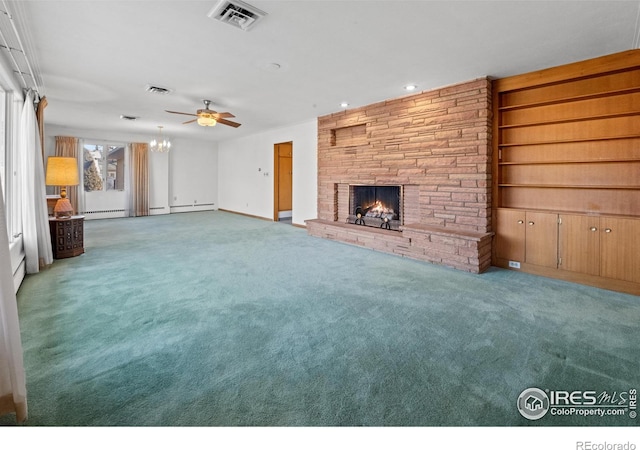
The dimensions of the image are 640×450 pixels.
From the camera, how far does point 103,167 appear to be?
9.62 metres

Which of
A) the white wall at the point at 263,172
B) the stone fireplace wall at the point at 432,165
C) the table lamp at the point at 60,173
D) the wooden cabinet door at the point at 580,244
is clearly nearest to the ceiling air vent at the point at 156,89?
the table lamp at the point at 60,173

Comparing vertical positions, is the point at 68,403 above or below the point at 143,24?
below

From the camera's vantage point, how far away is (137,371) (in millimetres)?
1929

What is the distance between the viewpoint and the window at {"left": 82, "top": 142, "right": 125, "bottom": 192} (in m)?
9.32

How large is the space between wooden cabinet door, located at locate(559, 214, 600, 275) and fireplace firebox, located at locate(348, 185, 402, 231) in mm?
2428

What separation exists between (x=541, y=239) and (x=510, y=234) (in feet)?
1.20

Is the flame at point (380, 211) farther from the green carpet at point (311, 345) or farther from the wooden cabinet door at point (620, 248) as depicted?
the wooden cabinet door at point (620, 248)

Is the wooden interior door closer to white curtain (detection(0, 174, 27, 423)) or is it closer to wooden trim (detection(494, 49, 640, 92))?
wooden trim (detection(494, 49, 640, 92))

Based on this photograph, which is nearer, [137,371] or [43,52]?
[137,371]

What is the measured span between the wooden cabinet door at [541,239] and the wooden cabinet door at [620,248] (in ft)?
1.48

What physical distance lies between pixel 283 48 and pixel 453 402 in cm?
351

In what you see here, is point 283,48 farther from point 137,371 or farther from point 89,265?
point 89,265
